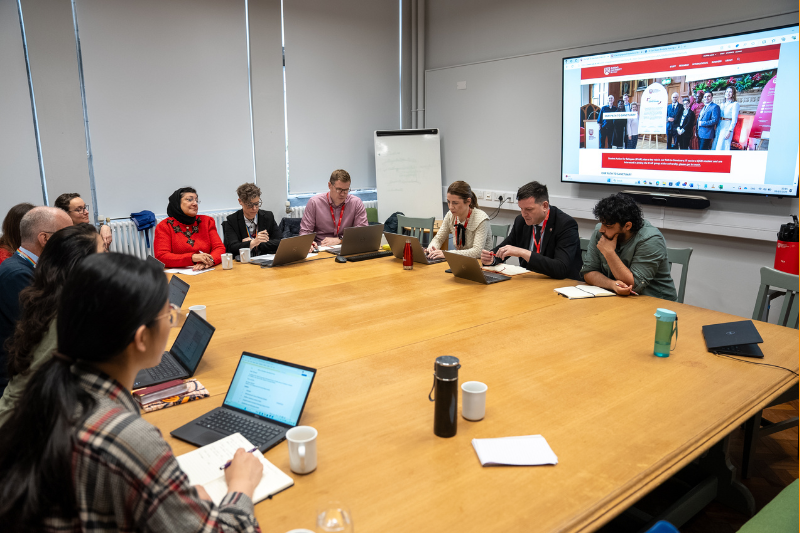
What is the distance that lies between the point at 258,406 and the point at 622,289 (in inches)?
84.8

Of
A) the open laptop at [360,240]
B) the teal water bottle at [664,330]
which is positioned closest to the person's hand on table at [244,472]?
the teal water bottle at [664,330]

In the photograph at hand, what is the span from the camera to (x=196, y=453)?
4.57 feet

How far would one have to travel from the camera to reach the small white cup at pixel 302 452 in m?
1.31

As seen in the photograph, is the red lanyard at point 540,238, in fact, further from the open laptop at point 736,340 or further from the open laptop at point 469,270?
the open laptop at point 736,340

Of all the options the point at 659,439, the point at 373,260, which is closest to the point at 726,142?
the point at 373,260

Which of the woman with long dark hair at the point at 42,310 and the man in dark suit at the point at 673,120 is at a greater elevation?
the man in dark suit at the point at 673,120

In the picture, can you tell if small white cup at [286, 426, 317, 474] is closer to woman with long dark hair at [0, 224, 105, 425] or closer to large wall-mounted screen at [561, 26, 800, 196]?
woman with long dark hair at [0, 224, 105, 425]

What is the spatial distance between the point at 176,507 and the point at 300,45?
597 cm

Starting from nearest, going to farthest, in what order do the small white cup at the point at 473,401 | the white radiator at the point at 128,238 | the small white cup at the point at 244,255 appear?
the small white cup at the point at 473,401 < the small white cup at the point at 244,255 < the white radiator at the point at 128,238

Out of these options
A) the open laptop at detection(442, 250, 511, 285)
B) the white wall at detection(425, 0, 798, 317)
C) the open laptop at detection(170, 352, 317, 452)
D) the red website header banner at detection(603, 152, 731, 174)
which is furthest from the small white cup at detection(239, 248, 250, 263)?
the red website header banner at detection(603, 152, 731, 174)

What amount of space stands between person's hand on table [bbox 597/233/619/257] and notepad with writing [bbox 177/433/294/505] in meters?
2.22

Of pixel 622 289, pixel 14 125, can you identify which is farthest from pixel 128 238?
pixel 622 289

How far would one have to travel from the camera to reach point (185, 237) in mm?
3896

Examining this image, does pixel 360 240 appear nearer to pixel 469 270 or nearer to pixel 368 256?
pixel 368 256
